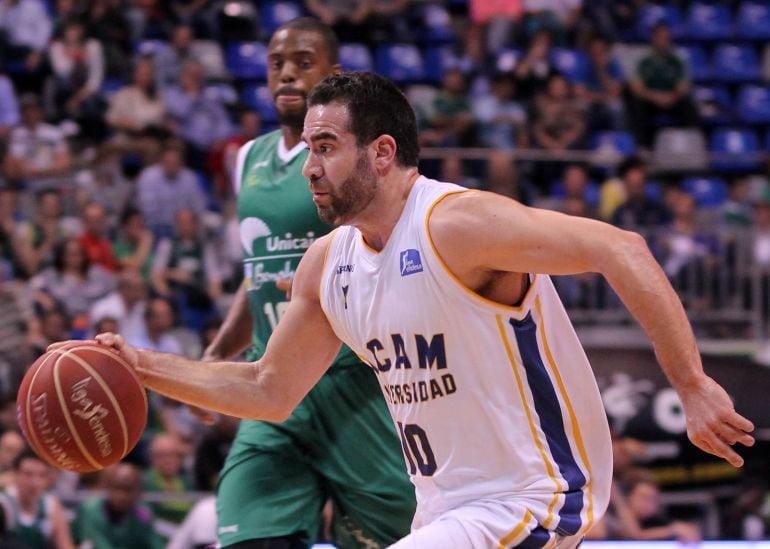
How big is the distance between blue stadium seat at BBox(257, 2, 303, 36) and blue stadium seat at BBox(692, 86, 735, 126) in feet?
15.6

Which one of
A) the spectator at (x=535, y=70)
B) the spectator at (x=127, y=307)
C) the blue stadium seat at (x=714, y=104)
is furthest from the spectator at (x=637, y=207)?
the spectator at (x=127, y=307)

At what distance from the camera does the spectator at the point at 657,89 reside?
48.4 feet

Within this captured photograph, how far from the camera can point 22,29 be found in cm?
1363

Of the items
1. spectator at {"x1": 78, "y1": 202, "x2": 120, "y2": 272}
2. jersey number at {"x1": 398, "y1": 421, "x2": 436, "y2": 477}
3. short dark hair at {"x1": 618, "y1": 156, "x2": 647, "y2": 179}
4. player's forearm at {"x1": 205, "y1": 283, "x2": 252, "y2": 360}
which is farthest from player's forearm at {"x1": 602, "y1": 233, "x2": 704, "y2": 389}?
short dark hair at {"x1": 618, "y1": 156, "x2": 647, "y2": 179}

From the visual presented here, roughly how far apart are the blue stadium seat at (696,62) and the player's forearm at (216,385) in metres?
12.4

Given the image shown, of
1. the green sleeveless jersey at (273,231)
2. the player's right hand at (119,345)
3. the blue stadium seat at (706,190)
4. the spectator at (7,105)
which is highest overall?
the spectator at (7,105)

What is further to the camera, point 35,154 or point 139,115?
point 139,115

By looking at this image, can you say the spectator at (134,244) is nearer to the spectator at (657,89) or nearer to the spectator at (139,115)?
the spectator at (139,115)

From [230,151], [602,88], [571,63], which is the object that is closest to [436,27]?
[571,63]

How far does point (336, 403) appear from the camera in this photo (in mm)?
5055

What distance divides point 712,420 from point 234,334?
2537 millimetres

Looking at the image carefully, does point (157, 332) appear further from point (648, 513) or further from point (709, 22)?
point (709, 22)

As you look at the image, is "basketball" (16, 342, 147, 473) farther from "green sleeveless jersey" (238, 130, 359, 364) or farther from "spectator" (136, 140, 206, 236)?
"spectator" (136, 140, 206, 236)

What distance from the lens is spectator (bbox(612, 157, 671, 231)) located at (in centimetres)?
1203
